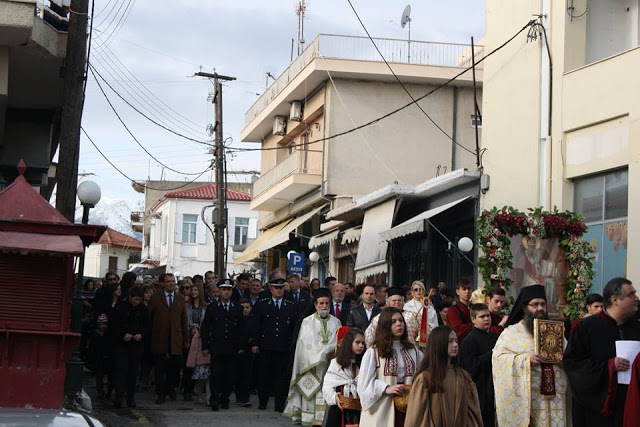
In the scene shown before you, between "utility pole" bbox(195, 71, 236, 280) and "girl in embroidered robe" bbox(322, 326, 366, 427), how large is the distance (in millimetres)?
24780

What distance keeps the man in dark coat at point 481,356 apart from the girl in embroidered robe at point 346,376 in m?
1.07

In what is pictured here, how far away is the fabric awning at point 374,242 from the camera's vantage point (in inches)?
1039

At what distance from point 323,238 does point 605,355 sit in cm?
2387

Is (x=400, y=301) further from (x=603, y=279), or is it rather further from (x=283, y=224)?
(x=283, y=224)

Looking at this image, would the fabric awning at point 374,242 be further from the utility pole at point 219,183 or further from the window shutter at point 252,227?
the window shutter at point 252,227

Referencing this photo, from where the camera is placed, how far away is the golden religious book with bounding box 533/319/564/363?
10.1 meters

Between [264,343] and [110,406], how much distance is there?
8.12 feet

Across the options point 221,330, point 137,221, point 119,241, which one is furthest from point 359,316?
point 137,221

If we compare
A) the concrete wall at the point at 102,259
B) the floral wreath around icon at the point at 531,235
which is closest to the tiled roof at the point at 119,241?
the concrete wall at the point at 102,259

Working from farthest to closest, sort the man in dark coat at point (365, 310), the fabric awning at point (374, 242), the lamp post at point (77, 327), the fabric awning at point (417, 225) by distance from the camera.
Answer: the fabric awning at point (374, 242) → the fabric awning at point (417, 225) → the lamp post at point (77, 327) → the man in dark coat at point (365, 310)

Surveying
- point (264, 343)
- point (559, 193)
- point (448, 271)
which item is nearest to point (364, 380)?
point (264, 343)

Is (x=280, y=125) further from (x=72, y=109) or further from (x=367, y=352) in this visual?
(x=367, y=352)

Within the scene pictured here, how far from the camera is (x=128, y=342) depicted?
16.4m

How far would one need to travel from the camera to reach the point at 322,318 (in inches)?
594
